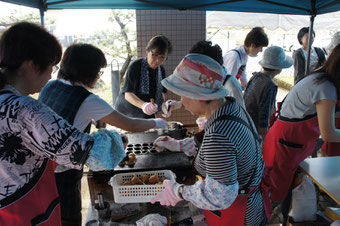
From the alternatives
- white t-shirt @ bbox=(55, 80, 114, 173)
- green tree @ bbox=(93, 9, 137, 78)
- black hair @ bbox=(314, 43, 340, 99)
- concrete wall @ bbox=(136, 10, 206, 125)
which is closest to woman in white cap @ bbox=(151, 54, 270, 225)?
white t-shirt @ bbox=(55, 80, 114, 173)

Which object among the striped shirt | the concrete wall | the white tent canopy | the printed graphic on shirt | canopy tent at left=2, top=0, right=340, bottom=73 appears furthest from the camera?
the white tent canopy

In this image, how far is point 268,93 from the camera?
2699mm

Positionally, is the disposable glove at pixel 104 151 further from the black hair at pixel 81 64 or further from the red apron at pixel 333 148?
the red apron at pixel 333 148

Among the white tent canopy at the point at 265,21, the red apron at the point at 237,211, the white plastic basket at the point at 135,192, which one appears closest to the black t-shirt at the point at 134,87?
the white plastic basket at the point at 135,192

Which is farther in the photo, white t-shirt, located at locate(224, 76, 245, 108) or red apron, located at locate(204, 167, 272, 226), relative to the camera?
white t-shirt, located at locate(224, 76, 245, 108)

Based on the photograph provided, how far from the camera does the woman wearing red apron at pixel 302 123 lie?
67.7 inches

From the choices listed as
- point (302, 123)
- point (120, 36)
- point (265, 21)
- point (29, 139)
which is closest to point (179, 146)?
point (302, 123)

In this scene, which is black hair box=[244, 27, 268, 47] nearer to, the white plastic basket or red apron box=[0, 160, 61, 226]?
the white plastic basket

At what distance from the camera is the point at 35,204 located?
3.64 ft

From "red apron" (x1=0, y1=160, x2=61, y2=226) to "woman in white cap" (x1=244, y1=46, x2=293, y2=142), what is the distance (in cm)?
227

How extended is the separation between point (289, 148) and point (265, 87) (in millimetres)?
886

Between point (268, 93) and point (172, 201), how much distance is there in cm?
187

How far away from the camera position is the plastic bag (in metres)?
1.93

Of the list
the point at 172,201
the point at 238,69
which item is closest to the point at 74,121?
the point at 172,201
